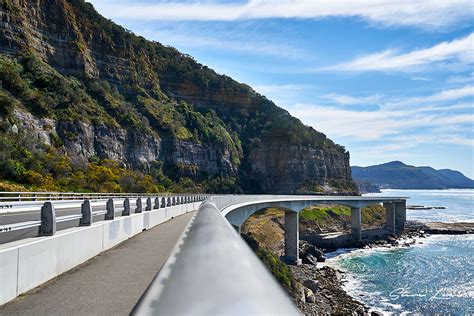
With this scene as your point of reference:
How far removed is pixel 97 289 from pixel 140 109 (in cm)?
10898

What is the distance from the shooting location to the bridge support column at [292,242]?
61.7m

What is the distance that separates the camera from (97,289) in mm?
7656

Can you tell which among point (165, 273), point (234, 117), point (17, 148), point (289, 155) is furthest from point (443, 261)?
point (234, 117)

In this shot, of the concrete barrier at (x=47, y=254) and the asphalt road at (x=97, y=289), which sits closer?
the asphalt road at (x=97, y=289)

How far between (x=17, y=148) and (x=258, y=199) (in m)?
31.4

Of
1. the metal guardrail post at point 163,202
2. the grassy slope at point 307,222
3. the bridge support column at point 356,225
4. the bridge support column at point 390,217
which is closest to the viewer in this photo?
the metal guardrail post at point 163,202

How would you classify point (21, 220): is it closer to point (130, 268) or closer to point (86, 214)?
point (86, 214)

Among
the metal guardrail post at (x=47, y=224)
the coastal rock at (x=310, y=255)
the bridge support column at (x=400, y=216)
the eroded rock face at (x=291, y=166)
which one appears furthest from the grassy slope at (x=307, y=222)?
the metal guardrail post at (x=47, y=224)

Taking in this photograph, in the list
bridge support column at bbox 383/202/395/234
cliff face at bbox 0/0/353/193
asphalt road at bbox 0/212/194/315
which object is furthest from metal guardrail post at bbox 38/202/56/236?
bridge support column at bbox 383/202/395/234

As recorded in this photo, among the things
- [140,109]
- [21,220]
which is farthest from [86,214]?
Result: [140,109]

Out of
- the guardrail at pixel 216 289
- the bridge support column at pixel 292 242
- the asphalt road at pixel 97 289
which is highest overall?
the guardrail at pixel 216 289

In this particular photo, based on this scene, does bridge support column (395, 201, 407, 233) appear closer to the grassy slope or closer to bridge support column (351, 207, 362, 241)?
the grassy slope

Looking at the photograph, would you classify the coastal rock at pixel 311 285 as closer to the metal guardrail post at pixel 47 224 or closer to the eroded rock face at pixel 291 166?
the metal guardrail post at pixel 47 224

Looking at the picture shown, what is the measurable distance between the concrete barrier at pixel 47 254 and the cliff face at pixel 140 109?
5592 centimetres
